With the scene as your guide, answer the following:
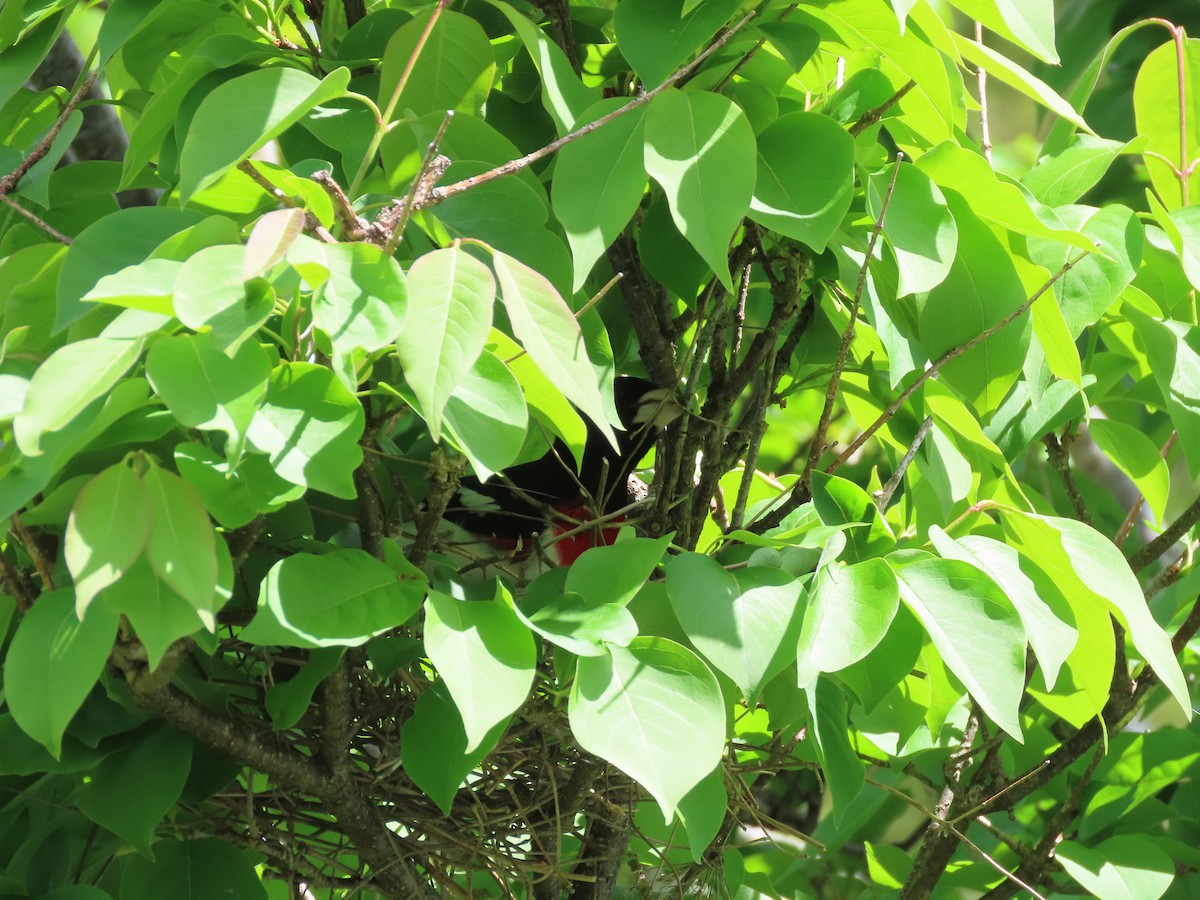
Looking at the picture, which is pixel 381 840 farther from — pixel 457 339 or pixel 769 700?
pixel 457 339

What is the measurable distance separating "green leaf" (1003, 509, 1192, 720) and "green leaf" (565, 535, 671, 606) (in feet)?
0.65

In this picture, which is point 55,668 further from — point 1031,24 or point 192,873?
point 1031,24

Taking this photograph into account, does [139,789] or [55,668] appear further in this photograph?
[139,789]

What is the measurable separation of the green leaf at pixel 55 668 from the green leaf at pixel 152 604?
0.02m

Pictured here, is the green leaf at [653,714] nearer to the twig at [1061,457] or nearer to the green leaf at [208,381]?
the green leaf at [208,381]

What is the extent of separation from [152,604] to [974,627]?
38cm

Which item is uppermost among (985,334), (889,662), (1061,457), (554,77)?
(554,77)

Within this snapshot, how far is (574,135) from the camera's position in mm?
615

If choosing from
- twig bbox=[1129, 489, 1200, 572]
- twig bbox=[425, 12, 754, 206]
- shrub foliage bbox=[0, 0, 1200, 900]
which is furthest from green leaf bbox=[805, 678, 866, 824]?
twig bbox=[1129, 489, 1200, 572]

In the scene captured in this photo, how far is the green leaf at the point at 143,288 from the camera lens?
464 millimetres

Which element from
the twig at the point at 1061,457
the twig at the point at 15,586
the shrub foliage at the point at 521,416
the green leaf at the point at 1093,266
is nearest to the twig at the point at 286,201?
the shrub foliage at the point at 521,416

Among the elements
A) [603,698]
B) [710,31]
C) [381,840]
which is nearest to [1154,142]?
[710,31]

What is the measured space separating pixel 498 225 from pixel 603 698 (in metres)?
0.25

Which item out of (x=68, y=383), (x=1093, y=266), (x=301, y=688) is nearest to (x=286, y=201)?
(x=68, y=383)
